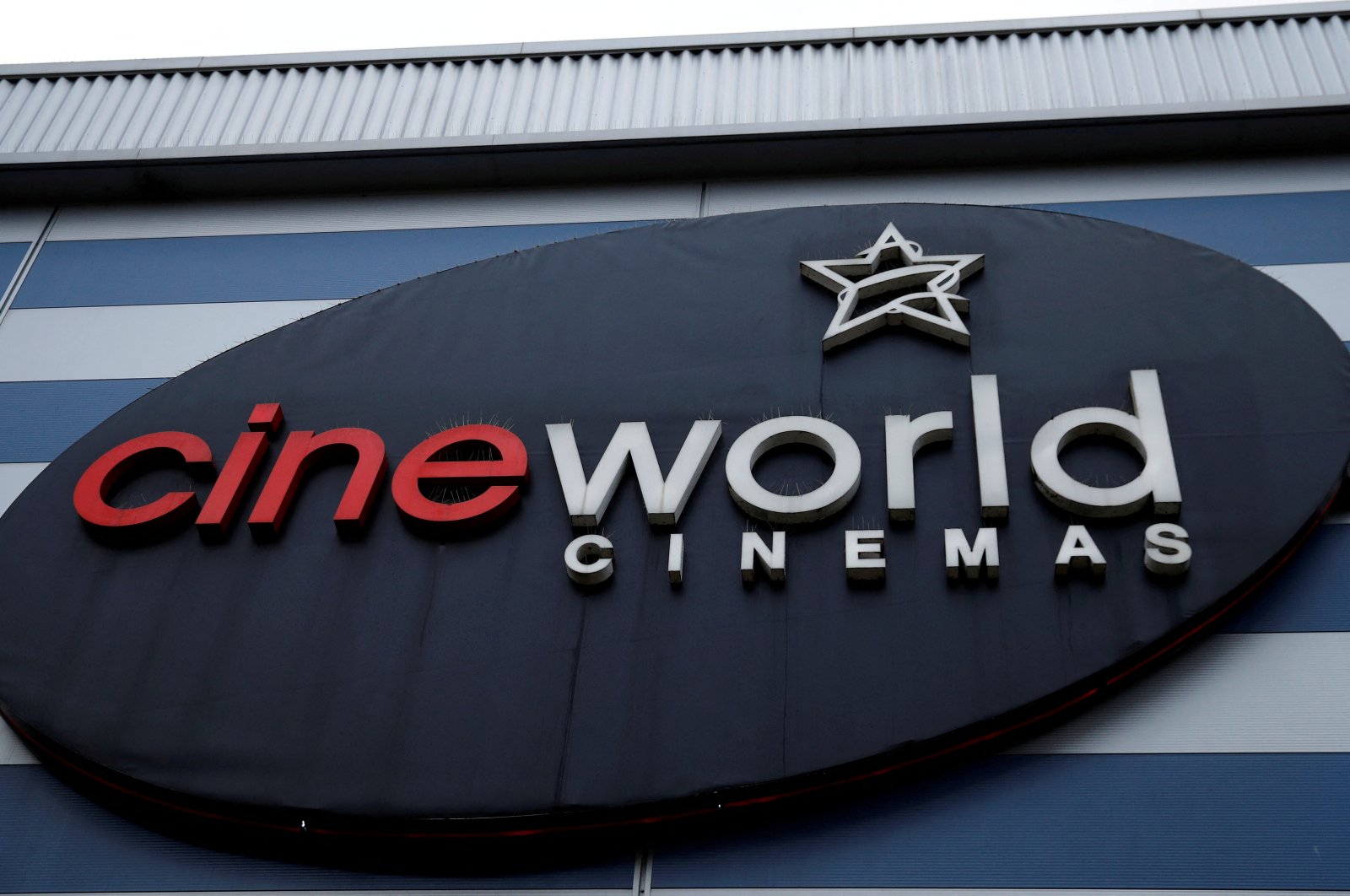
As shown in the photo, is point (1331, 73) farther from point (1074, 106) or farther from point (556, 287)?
point (556, 287)

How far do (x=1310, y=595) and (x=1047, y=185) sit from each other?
2.75 metres

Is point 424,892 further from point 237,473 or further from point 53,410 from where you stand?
point 53,410

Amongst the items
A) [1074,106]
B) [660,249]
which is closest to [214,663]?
[660,249]

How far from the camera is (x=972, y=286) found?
20.1 feet

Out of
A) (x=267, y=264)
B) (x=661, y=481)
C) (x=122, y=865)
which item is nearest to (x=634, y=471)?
(x=661, y=481)

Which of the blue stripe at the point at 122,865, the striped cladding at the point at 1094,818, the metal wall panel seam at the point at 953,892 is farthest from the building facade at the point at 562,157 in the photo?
the metal wall panel seam at the point at 953,892

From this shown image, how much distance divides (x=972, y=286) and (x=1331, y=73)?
8.36 feet

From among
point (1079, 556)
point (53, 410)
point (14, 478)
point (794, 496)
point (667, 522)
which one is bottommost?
point (1079, 556)

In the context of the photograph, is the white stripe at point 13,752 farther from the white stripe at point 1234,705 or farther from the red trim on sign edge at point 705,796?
the white stripe at point 1234,705

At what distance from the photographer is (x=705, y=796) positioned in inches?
179

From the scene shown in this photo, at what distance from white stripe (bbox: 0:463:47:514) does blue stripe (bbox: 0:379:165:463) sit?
4cm

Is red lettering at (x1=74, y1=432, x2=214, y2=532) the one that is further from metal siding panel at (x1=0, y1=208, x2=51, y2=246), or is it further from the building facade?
metal siding panel at (x1=0, y1=208, x2=51, y2=246)

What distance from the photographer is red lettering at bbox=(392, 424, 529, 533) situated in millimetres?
5461

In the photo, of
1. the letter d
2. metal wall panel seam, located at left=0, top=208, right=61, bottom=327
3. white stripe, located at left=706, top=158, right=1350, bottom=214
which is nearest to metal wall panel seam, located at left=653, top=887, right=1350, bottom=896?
the letter d
